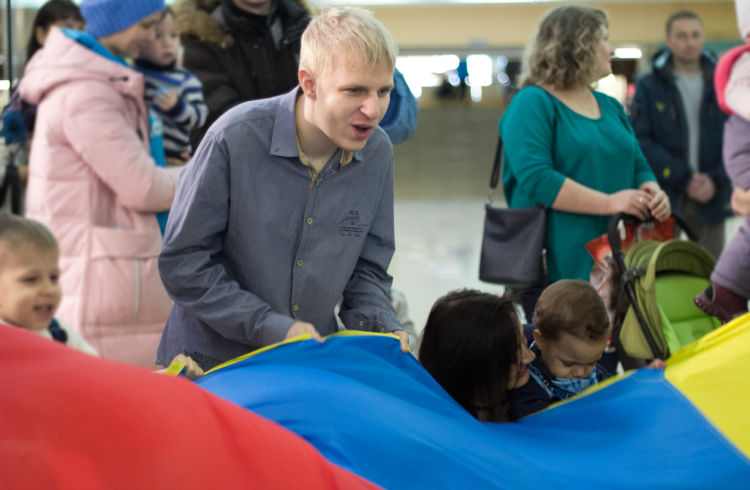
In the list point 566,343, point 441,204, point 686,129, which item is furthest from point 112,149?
point 441,204

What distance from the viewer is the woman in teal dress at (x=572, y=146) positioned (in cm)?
331

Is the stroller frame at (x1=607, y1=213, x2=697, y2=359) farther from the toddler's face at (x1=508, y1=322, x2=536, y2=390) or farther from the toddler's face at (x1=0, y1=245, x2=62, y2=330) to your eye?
the toddler's face at (x1=0, y1=245, x2=62, y2=330)

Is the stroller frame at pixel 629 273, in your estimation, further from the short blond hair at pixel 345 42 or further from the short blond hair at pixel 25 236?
the short blond hair at pixel 25 236

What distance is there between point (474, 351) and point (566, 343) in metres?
0.38

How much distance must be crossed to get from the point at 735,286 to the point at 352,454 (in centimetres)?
194

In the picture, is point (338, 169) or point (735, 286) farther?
point (735, 286)

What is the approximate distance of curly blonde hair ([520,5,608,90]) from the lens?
131 inches

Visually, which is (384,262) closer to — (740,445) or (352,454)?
(352,454)

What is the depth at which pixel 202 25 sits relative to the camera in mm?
3293

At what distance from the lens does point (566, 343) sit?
2.71 meters

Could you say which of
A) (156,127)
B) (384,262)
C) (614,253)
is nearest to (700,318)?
(614,253)

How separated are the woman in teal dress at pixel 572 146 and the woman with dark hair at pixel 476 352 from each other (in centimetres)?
91

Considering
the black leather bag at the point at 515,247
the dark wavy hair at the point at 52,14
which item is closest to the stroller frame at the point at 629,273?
the black leather bag at the point at 515,247

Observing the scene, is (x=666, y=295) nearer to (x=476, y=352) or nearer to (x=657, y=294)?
(x=657, y=294)
